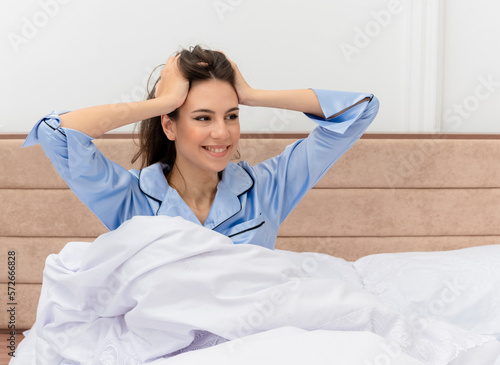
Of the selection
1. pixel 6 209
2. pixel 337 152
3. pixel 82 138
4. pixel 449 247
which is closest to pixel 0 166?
pixel 6 209

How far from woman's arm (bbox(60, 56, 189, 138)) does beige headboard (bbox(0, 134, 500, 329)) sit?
77cm

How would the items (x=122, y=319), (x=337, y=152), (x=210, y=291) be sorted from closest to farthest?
(x=210, y=291), (x=122, y=319), (x=337, y=152)

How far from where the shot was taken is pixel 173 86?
56.4 inches

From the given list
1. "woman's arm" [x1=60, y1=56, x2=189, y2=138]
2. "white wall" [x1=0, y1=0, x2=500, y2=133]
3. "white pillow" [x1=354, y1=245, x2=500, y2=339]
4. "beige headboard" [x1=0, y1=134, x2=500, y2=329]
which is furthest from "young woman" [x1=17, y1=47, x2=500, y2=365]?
"white wall" [x1=0, y1=0, x2=500, y2=133]

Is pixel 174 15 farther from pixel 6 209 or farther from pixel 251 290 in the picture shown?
pixel 251 290

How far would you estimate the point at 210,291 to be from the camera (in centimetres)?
120

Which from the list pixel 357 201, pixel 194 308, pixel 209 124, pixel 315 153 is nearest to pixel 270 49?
pixel 357 201

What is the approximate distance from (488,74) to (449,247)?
72 centimetres

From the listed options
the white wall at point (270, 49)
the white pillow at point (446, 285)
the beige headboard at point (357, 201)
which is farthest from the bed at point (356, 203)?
the white pillow at point (446, 285)

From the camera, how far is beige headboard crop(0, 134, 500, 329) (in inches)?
86.8

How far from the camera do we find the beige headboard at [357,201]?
221cm

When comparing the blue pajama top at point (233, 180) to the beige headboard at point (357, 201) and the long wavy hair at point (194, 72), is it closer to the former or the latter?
the long wavy hair at point (194, 72)

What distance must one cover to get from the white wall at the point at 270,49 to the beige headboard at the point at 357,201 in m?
0.18

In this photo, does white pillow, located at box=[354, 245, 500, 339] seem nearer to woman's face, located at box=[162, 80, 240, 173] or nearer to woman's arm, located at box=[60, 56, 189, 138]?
woman's face, located at box=[162, 80, 240, 173]
